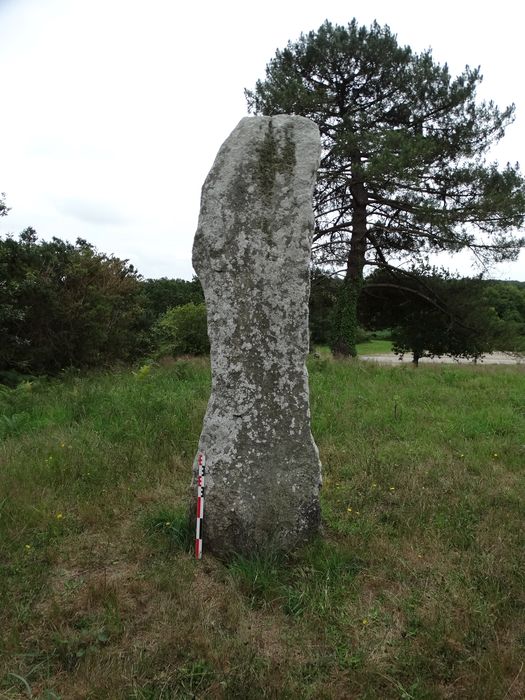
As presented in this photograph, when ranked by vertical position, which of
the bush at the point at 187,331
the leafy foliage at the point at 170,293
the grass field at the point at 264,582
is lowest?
the grass field at the point at 264,582

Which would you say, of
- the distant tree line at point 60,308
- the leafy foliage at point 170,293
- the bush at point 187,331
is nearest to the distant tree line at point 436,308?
the bush at point 187,331

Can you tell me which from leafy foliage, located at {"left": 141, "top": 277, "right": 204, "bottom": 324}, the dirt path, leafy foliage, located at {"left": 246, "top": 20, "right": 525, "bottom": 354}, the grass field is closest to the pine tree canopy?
leafy foliage, located at {"left": 246, "top": 20, "right": 525, "bottom": 354}

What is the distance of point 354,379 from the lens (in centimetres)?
930

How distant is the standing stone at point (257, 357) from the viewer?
3555 millimetres

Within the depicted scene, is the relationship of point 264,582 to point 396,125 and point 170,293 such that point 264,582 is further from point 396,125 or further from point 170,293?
point 170,293

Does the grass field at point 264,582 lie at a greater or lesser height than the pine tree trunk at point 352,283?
lesser

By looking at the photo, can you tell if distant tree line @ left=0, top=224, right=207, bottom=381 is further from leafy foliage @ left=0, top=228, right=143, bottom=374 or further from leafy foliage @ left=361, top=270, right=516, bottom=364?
leafy foliage @ left=361, top=270, right=516, bottom=364

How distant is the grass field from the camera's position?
2.57 meters

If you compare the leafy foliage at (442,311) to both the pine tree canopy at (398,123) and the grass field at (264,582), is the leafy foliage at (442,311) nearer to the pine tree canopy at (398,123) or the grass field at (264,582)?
the pine tree canopy at (398,123)

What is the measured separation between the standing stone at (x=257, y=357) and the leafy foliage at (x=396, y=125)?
10356 millimetres

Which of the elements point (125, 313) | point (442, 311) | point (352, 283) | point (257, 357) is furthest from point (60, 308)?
point (442, 311)

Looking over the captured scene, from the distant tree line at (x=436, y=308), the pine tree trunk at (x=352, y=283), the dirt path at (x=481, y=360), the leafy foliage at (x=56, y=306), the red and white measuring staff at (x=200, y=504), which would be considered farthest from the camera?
the distant tree line at (x=436, y=308)

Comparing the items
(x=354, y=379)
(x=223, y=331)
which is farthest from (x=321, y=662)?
(x=354, y=379)

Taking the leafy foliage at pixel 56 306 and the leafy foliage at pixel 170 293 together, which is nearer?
the leafy foliage at pixel 56 306
